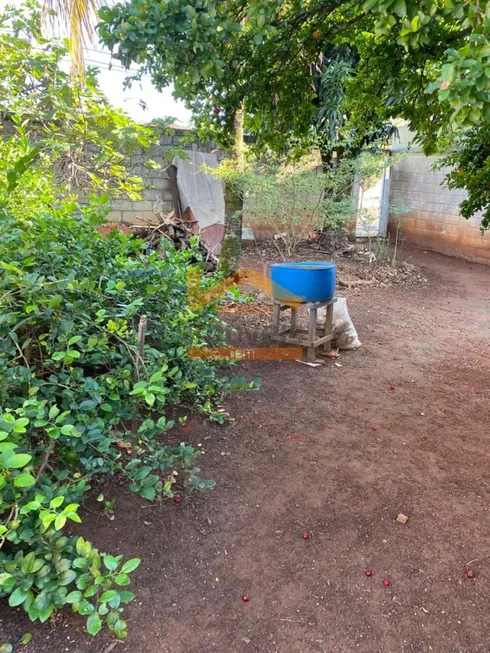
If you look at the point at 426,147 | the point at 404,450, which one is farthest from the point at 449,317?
the point at 404,450

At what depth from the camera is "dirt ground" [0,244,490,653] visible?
4.87ft

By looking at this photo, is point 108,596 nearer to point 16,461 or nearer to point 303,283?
point 16,461

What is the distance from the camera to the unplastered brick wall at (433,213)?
845cm

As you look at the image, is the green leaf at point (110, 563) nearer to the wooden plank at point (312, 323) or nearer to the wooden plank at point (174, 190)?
the wooden plank at point (312, 323)

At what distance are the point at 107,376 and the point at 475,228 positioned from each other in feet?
27.1

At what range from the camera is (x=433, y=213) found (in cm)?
925

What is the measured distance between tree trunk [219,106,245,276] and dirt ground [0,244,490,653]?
1.95 meters

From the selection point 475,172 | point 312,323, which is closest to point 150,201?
point 312,323

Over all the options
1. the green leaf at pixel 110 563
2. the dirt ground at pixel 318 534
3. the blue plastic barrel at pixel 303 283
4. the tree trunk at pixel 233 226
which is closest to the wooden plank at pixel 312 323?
the blue plastic barrel at pixel 303 283

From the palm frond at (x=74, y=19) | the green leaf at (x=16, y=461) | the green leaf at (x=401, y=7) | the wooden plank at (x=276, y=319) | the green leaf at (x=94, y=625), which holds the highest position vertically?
the palm frond at (x=74, y=19)

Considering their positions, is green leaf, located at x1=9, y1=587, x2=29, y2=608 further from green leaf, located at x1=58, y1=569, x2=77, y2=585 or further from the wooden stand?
the wooden stand

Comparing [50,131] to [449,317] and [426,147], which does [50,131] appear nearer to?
[426,147]

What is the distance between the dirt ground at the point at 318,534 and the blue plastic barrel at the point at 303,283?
799 millimetres

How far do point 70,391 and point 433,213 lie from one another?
919cm
